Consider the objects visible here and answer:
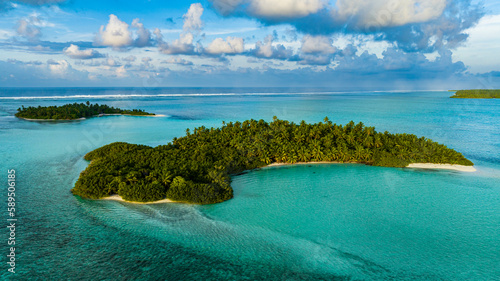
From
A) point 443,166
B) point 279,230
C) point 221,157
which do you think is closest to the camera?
point 279,230

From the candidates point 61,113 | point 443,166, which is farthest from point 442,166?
point 61,113

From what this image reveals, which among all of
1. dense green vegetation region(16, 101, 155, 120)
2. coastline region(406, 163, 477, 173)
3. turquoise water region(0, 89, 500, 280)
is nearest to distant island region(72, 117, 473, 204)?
coastline region(406, 163, 477, 173)

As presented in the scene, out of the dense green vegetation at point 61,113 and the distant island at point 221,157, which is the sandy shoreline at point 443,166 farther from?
the dense green vegetation at point 61,113

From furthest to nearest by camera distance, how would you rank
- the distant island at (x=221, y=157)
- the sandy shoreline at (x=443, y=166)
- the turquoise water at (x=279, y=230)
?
the sandy shoreline at (x=443, y=166) < the distant island at (x=221, y=157) < the turquoise water at (x=279, y=230)

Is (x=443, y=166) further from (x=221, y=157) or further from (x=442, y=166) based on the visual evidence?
(x=221, y=157)

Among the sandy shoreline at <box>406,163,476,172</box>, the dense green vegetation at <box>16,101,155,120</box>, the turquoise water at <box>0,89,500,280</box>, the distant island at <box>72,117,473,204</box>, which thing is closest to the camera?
the turquoise water at <box>0,89,500,280</box>

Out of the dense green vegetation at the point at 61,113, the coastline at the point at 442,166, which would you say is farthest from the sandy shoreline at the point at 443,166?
the dense green vegetation at the point at 61,113

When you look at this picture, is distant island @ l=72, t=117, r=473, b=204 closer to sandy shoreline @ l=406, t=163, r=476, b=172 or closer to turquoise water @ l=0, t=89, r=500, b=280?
sandy shoreline @ l=406, t=163, r=476, b=172

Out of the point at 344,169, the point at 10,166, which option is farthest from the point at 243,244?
the point at 10,166

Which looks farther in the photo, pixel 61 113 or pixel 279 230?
pixel 61 113
